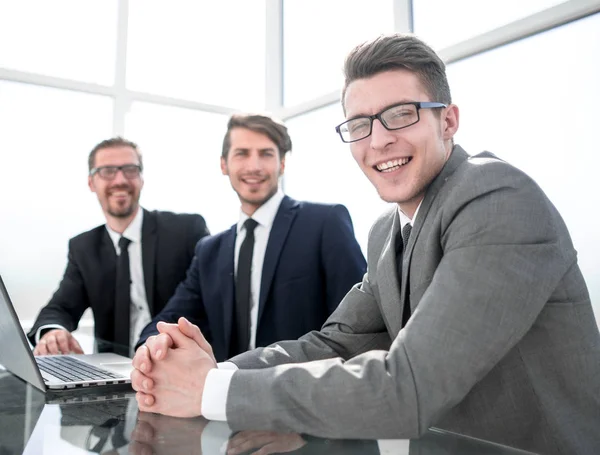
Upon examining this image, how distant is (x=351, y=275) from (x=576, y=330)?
52.7 inches

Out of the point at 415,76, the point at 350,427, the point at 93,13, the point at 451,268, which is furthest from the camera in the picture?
the point at 93,13

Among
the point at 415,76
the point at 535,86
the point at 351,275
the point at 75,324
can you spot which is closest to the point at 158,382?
the point at 415,76

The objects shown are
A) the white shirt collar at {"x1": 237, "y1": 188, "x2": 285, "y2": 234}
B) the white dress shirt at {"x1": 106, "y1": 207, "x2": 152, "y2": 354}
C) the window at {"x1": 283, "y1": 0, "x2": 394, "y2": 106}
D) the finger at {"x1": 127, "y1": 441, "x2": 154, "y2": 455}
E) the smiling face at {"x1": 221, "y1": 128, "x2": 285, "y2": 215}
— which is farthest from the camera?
the window at {"x1": 283, "y1": 0, "x2": 394, "y2": 106}

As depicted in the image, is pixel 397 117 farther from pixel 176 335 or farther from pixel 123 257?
pixel 123 257

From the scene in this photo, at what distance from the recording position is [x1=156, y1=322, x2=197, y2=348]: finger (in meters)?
1.19

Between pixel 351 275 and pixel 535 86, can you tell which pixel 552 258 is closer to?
pixel 351 275

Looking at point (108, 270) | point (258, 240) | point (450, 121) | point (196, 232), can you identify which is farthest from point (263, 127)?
point (450, 121)

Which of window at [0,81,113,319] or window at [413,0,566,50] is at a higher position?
window at [413,0,566,50]

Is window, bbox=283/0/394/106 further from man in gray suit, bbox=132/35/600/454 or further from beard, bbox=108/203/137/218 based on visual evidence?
man in gray suit, bbox=132/35/600/454

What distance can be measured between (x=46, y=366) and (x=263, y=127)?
1656 mm

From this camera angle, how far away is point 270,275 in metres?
2.49

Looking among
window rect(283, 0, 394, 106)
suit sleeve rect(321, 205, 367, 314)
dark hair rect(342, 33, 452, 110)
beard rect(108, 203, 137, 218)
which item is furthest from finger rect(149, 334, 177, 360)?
window rect(283, 0, 394, 106)

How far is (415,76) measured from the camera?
1.38 m

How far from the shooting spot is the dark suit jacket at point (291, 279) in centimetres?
246
